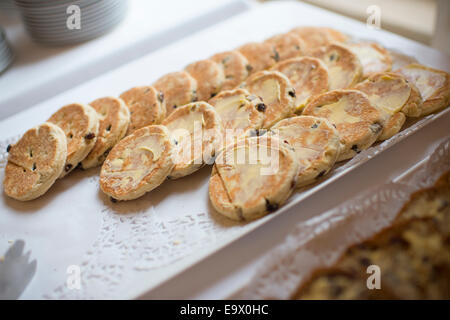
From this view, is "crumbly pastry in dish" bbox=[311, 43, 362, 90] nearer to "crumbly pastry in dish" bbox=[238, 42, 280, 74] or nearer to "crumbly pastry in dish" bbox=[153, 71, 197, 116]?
"crumbly pastry in dish" bbox=[238, 42, 280, 74]

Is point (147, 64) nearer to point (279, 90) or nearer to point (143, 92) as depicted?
point (143, 92)

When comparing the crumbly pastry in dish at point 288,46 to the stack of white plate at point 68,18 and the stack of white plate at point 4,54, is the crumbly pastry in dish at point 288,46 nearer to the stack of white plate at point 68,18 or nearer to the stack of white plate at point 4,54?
the stack of white plate at point 68,18

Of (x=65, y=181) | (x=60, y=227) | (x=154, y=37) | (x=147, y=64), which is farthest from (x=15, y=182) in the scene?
(x=154, y=37)

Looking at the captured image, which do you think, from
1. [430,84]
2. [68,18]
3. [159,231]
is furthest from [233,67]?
[68,18]

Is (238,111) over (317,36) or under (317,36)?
under

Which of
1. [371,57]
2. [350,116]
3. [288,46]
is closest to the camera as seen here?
[350,116]

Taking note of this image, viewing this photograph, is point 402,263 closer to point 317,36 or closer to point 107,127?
point 107,127
